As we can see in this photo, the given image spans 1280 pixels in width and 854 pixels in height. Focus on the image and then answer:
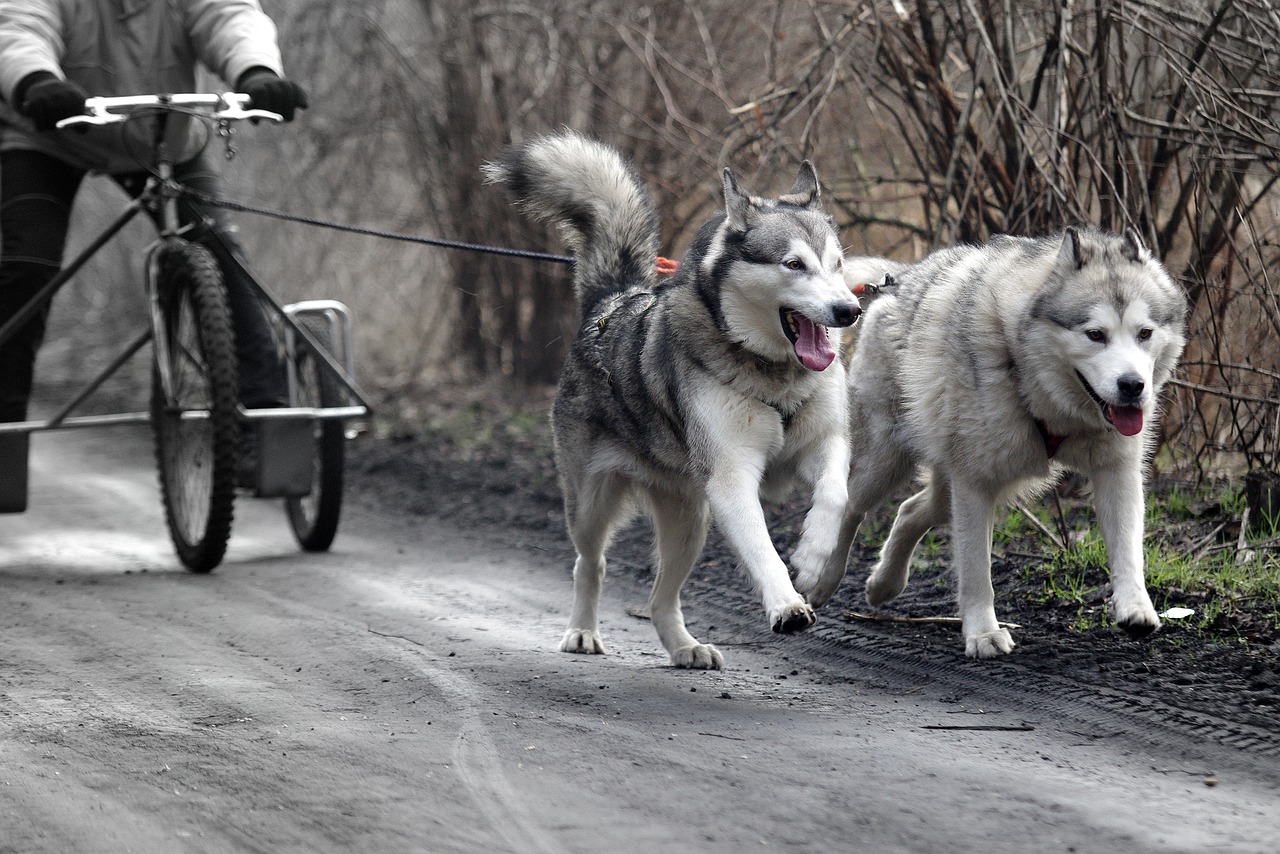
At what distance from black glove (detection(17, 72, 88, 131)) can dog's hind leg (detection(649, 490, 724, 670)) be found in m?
2.77

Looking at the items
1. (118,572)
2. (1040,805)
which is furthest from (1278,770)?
(118,572)

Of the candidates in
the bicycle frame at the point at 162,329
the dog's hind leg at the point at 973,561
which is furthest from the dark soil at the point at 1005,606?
the bicycle frame at the point at 162,329

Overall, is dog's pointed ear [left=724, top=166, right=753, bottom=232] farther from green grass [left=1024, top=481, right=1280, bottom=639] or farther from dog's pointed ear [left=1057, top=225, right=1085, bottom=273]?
green grass [left=1024, top=481, right=1280, bottom=639]

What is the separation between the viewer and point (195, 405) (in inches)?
247

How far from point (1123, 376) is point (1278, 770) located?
45.4 inches

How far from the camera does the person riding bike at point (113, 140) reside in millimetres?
6004

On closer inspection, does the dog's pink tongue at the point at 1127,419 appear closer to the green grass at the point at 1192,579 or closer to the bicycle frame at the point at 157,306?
the green grass at the point at 1192,579

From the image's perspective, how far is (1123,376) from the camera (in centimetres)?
394

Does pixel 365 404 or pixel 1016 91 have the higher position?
pixel 1016 91

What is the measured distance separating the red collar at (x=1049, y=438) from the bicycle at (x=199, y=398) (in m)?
3.22

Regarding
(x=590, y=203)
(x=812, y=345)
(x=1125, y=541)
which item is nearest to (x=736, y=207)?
(x=812, y=345)

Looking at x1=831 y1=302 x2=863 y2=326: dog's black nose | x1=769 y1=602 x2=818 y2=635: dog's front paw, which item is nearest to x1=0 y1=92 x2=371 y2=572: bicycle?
x1=831 y1=302 x2=863 y2=326: dog's black nose

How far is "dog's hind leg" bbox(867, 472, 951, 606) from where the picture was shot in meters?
5.03

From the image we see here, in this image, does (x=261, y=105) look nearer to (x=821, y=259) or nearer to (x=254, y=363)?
(x=254, y=363)
